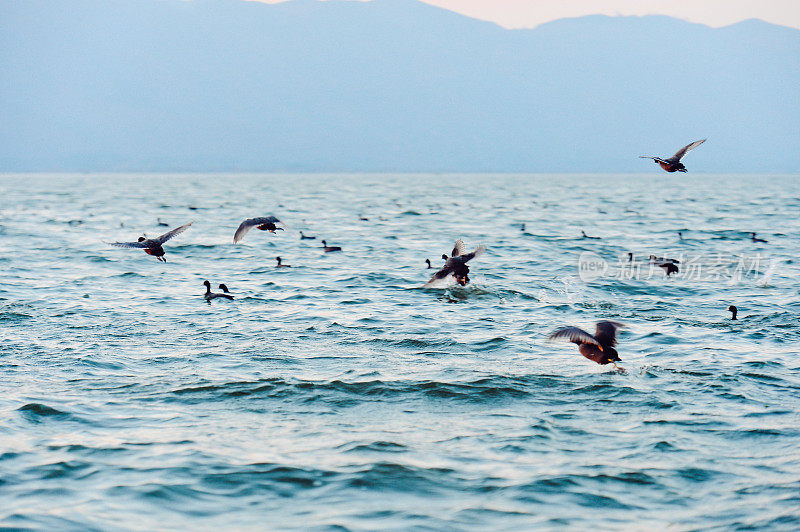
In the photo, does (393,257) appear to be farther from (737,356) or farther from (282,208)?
(282,208)

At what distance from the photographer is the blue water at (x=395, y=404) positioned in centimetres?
830

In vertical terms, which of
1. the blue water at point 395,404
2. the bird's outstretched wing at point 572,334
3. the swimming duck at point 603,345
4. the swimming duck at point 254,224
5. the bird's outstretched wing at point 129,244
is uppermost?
the swimming duck at point 254,224

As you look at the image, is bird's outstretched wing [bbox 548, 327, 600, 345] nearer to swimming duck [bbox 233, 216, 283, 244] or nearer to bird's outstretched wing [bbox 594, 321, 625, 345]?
bird's outstretched wing [bbox 594, 321, 625, 345]

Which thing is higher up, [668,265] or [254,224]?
[254,224]

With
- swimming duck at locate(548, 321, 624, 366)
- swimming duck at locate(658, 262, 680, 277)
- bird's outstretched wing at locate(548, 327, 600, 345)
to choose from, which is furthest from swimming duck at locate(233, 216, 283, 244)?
swimming duck at locate(658, 262, 680, 277)

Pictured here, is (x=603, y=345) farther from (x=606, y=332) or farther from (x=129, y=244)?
(x=129, y=244)

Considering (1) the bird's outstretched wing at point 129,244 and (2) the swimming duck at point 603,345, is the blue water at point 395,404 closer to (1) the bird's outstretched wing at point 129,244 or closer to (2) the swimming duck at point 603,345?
(2) the swimming duck at point 603,345

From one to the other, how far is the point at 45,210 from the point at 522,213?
33289 millimetres

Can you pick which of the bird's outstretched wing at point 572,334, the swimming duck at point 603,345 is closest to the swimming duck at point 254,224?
the swimming duck at point 603,345

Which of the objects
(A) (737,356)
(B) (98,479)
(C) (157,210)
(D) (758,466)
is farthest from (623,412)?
(C) (157,210)

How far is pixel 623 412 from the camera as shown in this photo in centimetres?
1103

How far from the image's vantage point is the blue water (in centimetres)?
830

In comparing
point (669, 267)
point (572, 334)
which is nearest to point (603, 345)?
point (572, 334)

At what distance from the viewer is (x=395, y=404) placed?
1155 cm
